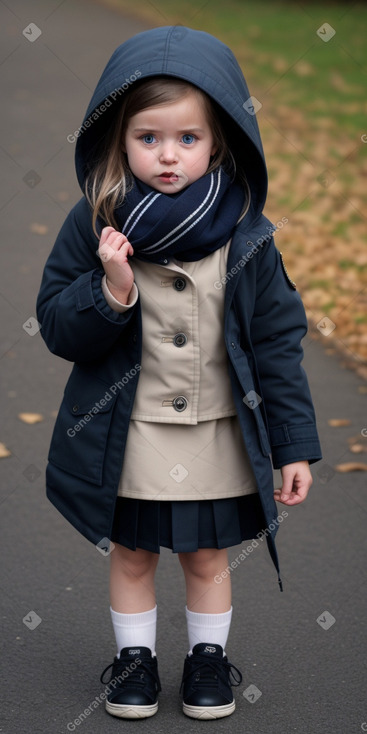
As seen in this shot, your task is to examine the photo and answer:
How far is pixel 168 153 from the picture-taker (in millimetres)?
2574

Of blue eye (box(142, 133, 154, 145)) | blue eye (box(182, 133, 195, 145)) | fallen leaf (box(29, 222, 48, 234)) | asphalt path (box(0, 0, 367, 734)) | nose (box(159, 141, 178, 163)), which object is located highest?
blue eye (box(182, 133, 195, 145))

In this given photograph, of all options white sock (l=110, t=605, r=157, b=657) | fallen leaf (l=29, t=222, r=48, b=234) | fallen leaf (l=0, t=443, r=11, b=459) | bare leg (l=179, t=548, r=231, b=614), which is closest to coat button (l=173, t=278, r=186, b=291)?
bare leg (l=179, t=548, r=231, b=614)

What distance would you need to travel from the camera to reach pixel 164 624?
3.49 meters

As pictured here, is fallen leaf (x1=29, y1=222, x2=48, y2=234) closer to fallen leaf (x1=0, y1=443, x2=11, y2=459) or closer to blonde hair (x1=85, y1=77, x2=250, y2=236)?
fallen leaf (x1=0, y1=443, x2=11, y2=459)

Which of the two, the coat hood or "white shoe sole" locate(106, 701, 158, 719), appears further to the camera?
"white shoe sole" locate(106, 701, 158, 719)

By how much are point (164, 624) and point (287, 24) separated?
61.5 ft

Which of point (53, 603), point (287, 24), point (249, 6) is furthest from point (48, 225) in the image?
point (249, 6)

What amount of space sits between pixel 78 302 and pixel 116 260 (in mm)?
161

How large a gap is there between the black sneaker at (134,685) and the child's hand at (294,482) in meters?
0.57

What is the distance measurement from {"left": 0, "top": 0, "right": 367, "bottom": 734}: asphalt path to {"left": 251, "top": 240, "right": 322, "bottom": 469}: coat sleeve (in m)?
0.73

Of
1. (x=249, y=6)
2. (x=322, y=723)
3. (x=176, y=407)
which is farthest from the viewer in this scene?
(x=249, y=6)

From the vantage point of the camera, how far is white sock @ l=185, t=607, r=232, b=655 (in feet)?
9.87

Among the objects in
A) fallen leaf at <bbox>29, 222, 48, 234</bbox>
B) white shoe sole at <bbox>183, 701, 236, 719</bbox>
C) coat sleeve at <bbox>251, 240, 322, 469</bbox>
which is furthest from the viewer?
fallen leaf at <bbox>29, 222, 48, 234</bbox>

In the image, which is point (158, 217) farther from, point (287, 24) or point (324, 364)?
point (287, 24)
